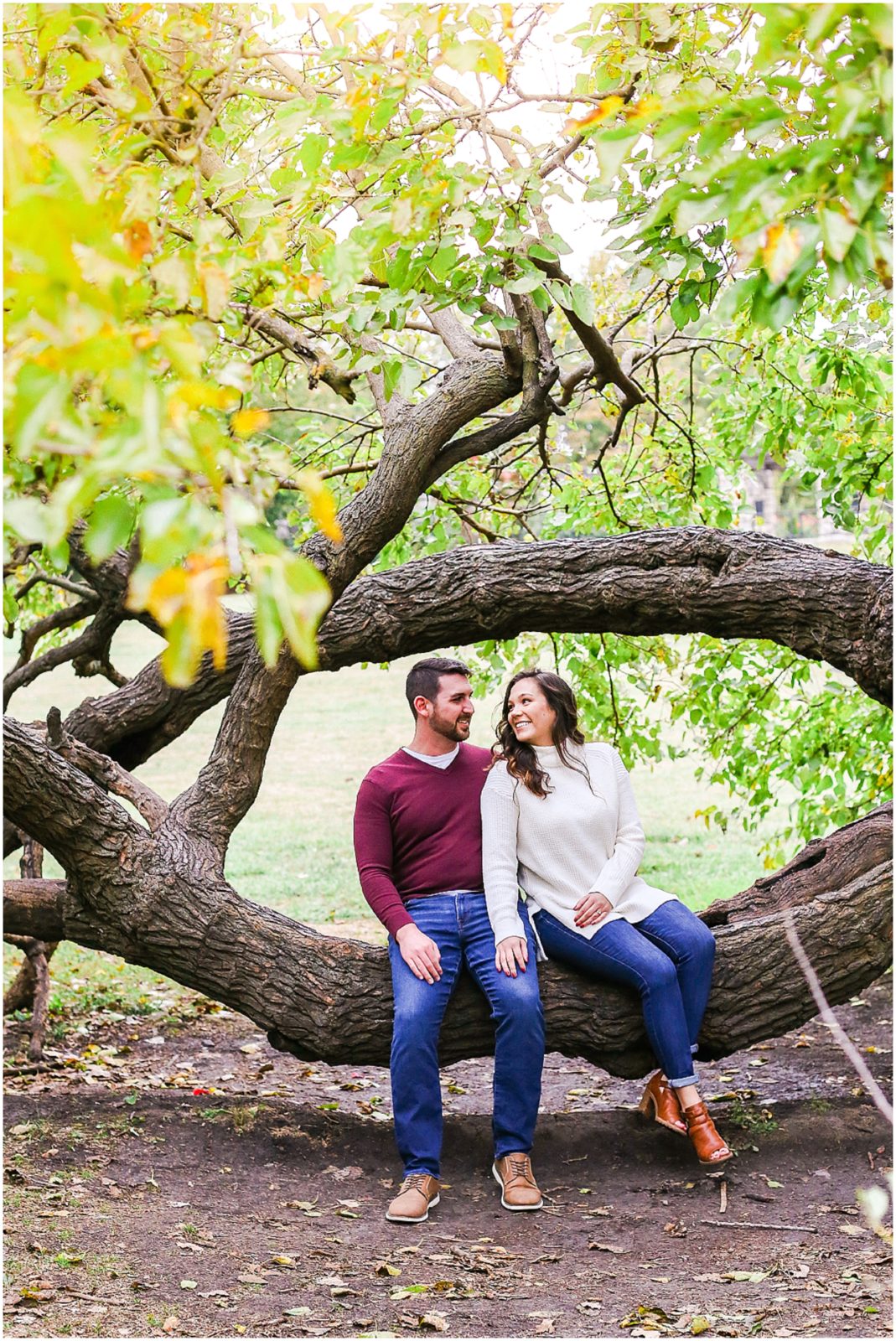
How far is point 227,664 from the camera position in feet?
17.3

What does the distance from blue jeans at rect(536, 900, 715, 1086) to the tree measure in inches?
5.3

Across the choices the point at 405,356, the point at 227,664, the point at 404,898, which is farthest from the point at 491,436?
the point at 404,898

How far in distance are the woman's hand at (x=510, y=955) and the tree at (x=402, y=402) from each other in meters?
0.23

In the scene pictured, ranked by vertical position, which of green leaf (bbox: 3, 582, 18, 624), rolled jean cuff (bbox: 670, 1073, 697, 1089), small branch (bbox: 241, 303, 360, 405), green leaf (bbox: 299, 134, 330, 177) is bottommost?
rolled jean cuff (bbox: 670, 1073, 697, 1089)

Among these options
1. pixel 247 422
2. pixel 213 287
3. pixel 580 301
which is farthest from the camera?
pixel 580 301

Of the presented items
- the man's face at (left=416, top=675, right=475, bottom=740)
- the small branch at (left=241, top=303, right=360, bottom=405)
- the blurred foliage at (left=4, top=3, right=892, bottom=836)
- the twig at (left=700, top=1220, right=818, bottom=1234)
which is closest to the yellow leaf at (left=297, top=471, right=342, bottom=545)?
the blurred foliage at (left=4, top=3, right=892, bottom=836)

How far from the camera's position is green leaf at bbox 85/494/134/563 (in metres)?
1.62

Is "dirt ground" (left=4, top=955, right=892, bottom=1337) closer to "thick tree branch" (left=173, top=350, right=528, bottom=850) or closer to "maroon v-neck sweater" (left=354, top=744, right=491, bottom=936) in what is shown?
"maroon v-neck sweater" (left=354, top=744, right=491, bottom=936)

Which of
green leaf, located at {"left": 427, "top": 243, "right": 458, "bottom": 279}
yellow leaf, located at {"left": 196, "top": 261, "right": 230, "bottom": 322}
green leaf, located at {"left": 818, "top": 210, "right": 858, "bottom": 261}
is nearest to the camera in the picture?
green leaf, located at {"left": 818, "top": 210, "right": 858, "bottom": 261}

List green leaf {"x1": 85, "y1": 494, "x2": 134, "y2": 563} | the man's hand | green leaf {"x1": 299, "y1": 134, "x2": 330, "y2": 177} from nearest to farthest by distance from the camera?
green leaf {"x1": 85, "y1": 494, "x2": 134, "y2": 563} → green leaf {"x1": 299, "y1": 134, "x2": 330, "y2": 177} → the man's hand

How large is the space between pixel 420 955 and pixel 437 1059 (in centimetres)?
34

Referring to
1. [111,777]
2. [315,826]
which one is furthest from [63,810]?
[315,826]

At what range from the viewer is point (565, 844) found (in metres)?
4.42

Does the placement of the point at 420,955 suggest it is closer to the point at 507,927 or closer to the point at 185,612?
the point at 507,927
